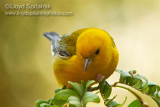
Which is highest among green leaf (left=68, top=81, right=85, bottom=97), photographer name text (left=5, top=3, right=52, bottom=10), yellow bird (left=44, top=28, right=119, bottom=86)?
photographer name text (left=5, top=3, right=52, bottom=10)

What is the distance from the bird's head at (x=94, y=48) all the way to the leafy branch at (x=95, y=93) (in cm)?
29

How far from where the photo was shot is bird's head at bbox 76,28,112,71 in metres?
1.70

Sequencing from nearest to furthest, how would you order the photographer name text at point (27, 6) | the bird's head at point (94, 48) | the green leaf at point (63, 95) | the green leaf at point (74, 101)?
the green leaf at point (74, 101) → the green leaf at point (63, 95) → the bird's head at point (94, 48) → the photographer name text at point (27, 6)

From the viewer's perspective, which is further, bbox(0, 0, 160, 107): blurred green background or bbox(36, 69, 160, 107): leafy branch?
bbox(0, 0, 160, 107): blurred green background

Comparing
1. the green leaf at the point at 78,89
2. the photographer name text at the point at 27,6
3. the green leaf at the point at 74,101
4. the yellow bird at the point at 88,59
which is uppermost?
the photographer name text at the point at 27,6

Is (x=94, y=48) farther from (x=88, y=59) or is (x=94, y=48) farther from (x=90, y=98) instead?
(x=90, y=98)

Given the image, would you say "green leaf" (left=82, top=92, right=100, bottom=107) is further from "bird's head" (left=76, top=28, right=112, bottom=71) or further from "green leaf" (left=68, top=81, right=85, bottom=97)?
"bird's head" (left=76, top=28, right=112, bottom=71)

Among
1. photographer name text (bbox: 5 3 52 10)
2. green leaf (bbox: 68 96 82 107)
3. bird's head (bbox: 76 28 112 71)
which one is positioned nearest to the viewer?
green leaf (bbox: 68 96 82 107)

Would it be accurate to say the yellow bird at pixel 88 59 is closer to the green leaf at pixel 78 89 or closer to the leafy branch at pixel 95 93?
the leafy branch at pixel 95 93

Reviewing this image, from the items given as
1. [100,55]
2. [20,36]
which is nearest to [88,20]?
[20,36]

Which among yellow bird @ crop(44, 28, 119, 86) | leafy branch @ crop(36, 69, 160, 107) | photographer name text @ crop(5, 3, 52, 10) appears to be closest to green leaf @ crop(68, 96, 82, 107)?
leafy branch @ crop(36, 69, 160, 107)

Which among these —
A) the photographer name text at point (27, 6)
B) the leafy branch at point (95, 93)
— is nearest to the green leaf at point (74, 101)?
the leafy branch at point (95, 93)

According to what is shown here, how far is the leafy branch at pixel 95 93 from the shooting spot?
3.73 ft

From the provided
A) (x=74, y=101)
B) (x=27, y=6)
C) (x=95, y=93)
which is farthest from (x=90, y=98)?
(x=27, y=6)
